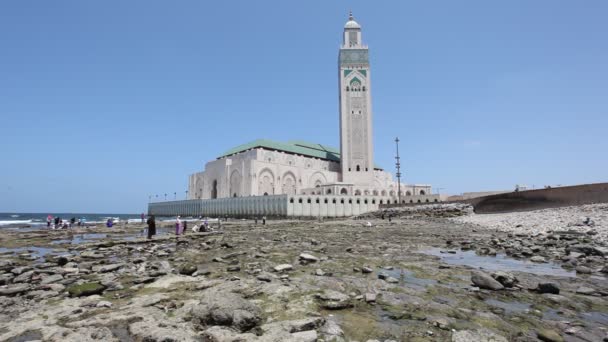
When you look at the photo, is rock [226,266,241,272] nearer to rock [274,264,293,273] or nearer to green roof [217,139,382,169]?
rock [274,264,293,273]

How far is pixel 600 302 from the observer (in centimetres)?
640

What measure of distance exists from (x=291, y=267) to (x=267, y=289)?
241 centimetres

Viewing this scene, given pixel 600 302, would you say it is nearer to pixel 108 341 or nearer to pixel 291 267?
pixel 291 267

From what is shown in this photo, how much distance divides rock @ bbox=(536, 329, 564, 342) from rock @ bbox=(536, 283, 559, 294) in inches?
104

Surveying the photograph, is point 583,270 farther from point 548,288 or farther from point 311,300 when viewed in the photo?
point 311,300

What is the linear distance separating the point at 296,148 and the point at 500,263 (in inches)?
3490

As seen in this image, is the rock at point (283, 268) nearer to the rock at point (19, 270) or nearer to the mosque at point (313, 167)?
the rock at point (19, 270)

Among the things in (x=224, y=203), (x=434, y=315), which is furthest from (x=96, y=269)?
(x=224, y=203)

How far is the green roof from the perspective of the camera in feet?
299

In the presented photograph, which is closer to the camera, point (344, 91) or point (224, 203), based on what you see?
point (224, 203)

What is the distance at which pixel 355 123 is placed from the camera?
89.4m

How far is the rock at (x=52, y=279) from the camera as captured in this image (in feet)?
26.9

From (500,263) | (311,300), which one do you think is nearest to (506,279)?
(500,263)

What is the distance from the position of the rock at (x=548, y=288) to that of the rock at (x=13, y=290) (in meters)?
11.3
